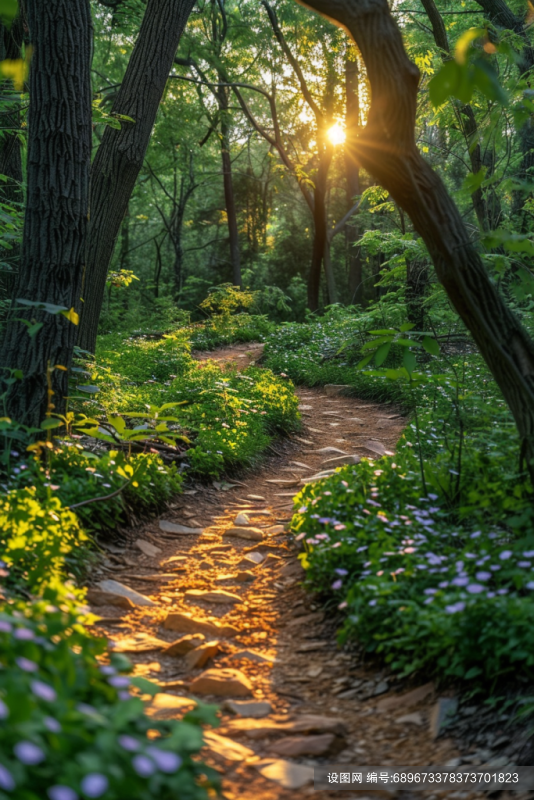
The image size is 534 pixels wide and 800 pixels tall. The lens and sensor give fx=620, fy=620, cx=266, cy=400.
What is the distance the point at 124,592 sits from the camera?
3.31 metres

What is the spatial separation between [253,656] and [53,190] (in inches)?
131

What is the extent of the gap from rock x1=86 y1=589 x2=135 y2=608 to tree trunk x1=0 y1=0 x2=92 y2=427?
5.08ft

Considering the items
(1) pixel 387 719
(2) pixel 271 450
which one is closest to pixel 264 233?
(2) pixel 271 450

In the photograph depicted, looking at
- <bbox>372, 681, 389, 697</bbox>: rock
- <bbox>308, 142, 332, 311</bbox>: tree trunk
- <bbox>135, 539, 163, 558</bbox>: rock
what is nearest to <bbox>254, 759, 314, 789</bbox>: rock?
<bbox>372, 681, 389, 697</bbox>: rock

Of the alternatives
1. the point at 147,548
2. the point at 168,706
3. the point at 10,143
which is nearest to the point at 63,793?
the point at 168,706

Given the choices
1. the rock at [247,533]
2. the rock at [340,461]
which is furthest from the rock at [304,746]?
the rock at [340,461]

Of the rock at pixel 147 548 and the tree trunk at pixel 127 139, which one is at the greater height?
the tree trunk at pixel 127 139

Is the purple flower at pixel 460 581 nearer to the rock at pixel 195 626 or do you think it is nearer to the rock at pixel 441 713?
the rock at pixel 441 713

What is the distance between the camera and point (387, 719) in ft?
7.58

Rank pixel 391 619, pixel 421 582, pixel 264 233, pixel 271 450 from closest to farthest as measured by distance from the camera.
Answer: pixel 391 619 → pixel 421 582 → pixel 271 450 → pixel 264 233

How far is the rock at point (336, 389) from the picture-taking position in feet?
30.6

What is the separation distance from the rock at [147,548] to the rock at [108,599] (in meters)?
0.72

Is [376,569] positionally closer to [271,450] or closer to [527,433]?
[527,433]

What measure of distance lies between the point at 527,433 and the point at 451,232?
102 centimetres
